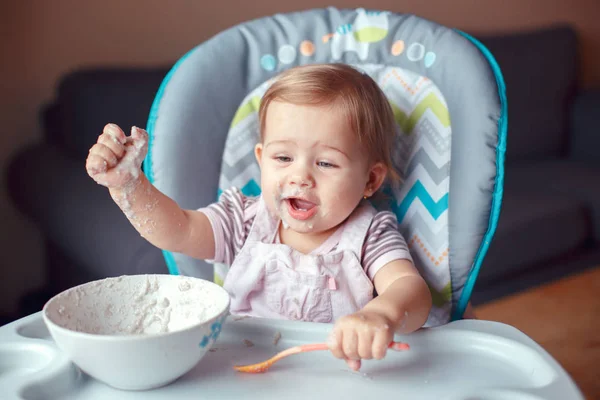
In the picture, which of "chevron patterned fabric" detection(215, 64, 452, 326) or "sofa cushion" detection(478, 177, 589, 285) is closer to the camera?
"chevron patterned fabric" detection(215, 64, 452, 326)

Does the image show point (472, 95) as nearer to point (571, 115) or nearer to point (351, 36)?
point (351, 36)

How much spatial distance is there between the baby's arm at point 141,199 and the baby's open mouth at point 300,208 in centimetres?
15

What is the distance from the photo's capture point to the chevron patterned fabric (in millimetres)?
1103

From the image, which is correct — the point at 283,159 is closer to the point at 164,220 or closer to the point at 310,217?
the point at 310,217

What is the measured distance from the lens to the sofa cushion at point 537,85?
301 centimetres

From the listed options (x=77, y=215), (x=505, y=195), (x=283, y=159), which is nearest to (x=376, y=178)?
(x=283, y=159)

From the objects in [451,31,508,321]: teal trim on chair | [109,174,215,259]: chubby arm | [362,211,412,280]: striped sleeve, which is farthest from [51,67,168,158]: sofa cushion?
[451,31,508,321]: teal trim on chair

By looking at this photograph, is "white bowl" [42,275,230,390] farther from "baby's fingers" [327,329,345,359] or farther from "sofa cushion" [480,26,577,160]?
"sofa cushion" [480,26,577,160]

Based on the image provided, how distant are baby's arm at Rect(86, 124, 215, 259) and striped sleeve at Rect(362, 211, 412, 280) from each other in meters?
0.25

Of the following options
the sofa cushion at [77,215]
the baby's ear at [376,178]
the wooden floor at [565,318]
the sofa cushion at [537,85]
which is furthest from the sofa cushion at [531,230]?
the baby's ear at [376,178]

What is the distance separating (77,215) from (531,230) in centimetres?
147

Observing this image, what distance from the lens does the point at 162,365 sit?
72 centimetres

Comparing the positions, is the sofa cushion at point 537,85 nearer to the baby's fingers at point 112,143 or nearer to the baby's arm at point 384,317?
the baby's arm at point 384,317

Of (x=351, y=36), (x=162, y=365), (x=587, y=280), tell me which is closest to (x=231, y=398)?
(x=162, y=365)
